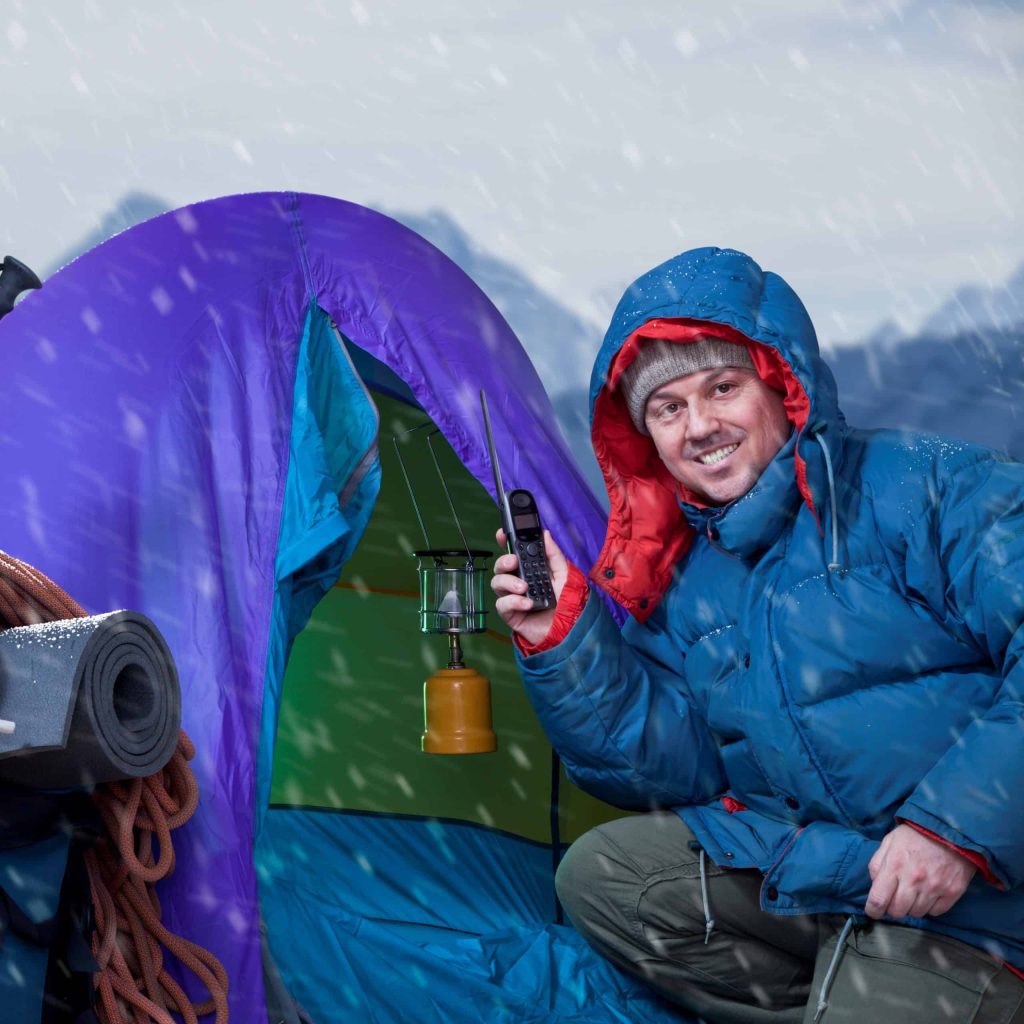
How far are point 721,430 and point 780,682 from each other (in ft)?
1.06

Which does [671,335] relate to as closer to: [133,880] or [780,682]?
[780,682]

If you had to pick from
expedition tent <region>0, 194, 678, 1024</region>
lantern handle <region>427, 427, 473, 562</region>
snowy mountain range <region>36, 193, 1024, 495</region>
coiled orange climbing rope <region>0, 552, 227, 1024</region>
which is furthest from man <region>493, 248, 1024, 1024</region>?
snowy mountain range <region>36, 193, 1024, 495</region>

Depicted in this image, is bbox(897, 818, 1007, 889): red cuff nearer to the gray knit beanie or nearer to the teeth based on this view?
the teeth

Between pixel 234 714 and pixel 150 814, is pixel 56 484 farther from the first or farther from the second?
pixel 150 814

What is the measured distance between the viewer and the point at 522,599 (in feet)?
5.03

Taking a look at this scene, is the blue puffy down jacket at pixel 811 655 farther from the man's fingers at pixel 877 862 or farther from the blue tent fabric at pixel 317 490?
the blue tent fabric at pixel 317 490

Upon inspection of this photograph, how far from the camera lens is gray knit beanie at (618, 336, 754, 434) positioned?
152 cm

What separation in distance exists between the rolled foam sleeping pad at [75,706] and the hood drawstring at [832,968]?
768 millimetres

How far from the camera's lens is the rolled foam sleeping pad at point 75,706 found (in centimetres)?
112

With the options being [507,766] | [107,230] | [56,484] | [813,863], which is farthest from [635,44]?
[813,863]

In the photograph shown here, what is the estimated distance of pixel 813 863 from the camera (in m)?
1.35

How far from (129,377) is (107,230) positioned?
442 centimetres

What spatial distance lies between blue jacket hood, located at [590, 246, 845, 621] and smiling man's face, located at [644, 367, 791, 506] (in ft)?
0.13

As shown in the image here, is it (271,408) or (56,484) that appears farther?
(271,408)
